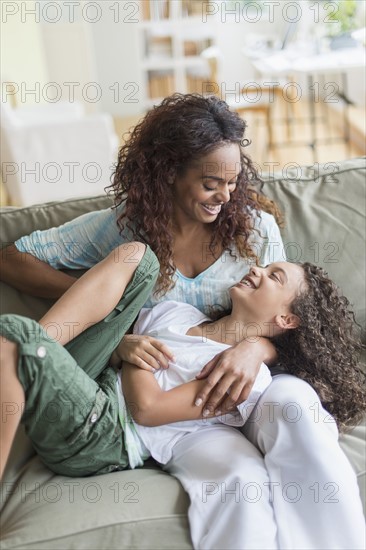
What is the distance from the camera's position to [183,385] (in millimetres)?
1506

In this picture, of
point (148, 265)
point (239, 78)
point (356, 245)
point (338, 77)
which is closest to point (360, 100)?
point (338, 77)

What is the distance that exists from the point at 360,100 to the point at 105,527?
15.3 ft

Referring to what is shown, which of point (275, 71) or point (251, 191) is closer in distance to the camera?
point (251, 191)

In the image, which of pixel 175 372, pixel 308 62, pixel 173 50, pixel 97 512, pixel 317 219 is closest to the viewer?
pixel 97 512

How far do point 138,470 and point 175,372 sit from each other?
0.75 ft

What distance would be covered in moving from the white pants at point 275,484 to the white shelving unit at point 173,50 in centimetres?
557

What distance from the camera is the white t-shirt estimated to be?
1.48m

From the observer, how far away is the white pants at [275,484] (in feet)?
4.14

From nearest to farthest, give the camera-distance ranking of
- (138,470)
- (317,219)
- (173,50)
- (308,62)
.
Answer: (138,470), (317,219), (308,62), (173,50)

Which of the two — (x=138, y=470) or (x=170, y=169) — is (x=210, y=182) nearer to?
(x=170, y=169)

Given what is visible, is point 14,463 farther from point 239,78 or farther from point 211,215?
point 239,78

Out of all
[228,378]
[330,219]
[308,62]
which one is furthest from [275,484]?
[308,62]

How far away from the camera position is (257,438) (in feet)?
4.80

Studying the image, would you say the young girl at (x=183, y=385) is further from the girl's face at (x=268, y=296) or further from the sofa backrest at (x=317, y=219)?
the sofa backrest at (x=317, y=219)
